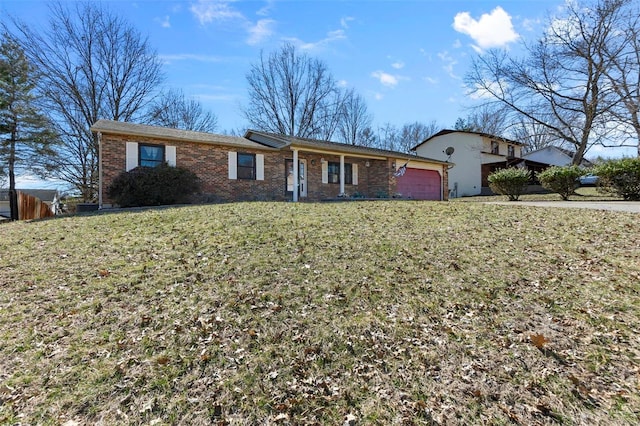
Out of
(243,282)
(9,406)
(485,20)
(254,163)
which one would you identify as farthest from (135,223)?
(485,20)

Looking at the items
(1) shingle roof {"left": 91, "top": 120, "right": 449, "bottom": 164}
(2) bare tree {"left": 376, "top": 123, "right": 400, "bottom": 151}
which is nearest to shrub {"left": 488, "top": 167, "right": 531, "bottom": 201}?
(1) shingle roof {"left": 91, "top": 120, "right": 449, "bottom": 164}

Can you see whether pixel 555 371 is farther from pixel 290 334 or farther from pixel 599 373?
pixel 290 334

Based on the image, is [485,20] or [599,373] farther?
[485,20]

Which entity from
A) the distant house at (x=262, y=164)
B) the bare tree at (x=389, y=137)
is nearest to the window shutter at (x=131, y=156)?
the distant house at (x=262, y=164)

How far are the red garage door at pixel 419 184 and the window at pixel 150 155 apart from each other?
1150cm

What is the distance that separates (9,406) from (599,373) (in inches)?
173

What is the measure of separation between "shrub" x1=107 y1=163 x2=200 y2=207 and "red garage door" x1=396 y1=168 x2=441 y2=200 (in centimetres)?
1100

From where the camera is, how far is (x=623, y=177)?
43.4 ft

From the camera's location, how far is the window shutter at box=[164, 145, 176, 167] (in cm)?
1184

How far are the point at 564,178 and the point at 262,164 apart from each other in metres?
13.7

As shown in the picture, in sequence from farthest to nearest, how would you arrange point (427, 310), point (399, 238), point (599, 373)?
→ point (399, 238) → point (427, 310) → point (599, 373)

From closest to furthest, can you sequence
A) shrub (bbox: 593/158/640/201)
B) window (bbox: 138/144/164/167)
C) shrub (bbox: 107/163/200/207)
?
shrub (bbox: 107/163/200/207) < window (bbox: 138/144/164/167) < shrub (bbox: 593/158/640/201)

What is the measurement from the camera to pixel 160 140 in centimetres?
1180

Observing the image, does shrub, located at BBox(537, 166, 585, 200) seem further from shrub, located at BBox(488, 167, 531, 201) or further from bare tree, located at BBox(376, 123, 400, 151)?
bare tree, located at BBox(376, 123, 400, 151)
